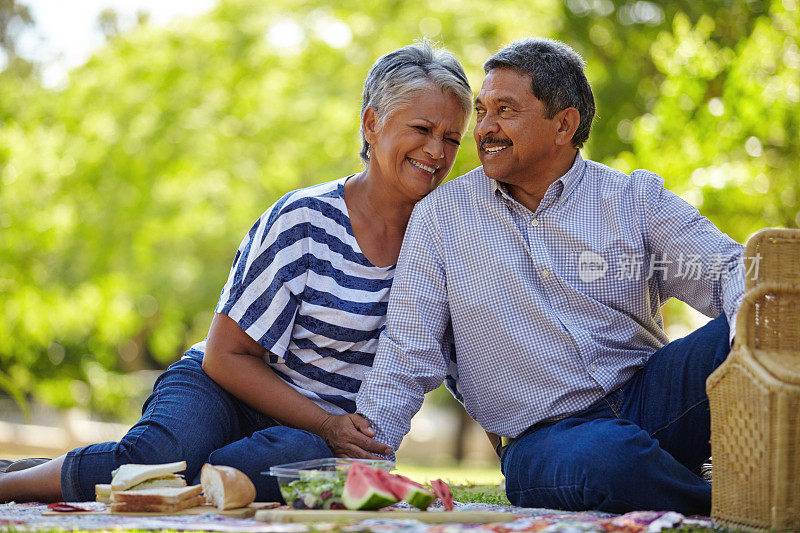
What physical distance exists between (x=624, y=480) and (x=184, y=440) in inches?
70.1

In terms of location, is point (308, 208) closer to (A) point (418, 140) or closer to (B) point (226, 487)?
(A) point (418, 140)

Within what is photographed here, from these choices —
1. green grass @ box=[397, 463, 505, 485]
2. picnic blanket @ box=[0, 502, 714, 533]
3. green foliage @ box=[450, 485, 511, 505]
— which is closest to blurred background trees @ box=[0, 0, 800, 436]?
green grass @ box=[397, 463, 505, 485]

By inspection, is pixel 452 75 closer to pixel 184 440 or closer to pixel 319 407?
pixel 319 407

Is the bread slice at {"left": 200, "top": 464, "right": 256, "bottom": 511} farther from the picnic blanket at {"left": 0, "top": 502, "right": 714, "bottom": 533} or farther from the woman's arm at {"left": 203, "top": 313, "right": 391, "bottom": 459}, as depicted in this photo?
the woman's arm at {"left": 203, "top": 313, "right": 391, "bottom": 459}

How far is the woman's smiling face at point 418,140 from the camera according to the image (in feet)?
13.1

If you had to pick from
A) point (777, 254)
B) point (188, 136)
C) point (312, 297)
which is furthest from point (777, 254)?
point (188, 136)

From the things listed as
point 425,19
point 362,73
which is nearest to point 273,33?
point 362,73

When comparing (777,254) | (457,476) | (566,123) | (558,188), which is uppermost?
(566,123)

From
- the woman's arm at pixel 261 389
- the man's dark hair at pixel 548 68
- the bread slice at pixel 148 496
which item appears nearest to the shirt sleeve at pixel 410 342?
the woman's arm at pixel 261 389

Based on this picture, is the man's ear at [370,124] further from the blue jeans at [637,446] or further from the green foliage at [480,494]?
the green foliage at [480,494]

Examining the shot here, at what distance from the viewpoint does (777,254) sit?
2957 mm

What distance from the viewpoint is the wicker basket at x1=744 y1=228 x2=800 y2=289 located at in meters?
2.94

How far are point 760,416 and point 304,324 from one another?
1.93 m

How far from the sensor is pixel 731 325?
3201mm
